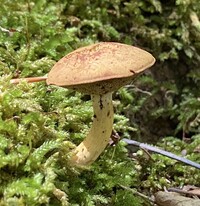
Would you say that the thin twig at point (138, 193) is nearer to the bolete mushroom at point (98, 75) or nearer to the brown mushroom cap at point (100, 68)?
the bolete mushroom at point (98, 75)

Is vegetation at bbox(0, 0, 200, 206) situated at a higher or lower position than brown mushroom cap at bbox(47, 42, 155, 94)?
lower

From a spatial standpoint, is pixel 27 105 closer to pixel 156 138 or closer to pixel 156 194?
pixel 156 194

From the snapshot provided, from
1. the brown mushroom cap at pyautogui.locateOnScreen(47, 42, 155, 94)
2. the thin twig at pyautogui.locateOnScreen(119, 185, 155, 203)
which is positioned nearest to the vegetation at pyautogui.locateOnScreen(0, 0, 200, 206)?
the thin twig at pyautogui.locateOnScreen(119, 185, 155, 203)

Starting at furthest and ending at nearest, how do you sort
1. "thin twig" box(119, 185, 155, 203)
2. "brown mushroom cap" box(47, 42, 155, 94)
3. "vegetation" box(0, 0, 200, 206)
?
1. "thin twig" box(119, 185, 155, 203)
2. "vegetation" box(0, 0, 200, 206)
3. "brown mushroom cap" box(47, 42, 155, 94)

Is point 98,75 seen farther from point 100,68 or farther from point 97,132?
point 97,132

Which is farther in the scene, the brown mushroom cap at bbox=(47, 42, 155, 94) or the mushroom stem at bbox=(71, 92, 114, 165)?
the mushroom stem at bbox=(71, 92, 114, 165)

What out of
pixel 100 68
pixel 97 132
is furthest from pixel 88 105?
pixel 100 68

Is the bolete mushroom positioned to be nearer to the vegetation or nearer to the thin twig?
the vegetation

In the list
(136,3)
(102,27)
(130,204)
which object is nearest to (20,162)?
(130,204)
